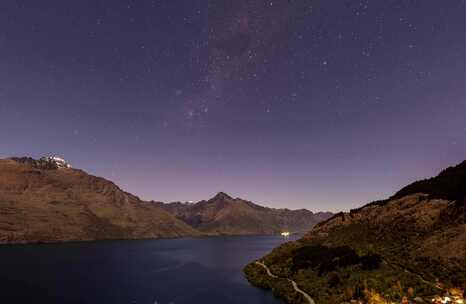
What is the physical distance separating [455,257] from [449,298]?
64.7 ft

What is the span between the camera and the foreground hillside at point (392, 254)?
6525 cm

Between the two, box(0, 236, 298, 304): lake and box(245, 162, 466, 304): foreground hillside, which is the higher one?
box(245, 162, 466, 304): foreground hillside

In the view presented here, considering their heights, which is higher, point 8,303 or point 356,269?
point 356,269

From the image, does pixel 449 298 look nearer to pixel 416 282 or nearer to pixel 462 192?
pixel 416 282

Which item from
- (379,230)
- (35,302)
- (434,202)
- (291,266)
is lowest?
(35,302)

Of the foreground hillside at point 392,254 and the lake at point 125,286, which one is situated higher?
the foreground hillside at point 392,254

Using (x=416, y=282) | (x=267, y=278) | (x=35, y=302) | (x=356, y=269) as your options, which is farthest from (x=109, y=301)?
(x=416, y=282)

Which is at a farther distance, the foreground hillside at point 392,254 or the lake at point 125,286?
the lake at point 125,286

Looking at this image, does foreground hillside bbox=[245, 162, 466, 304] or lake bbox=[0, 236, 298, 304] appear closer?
foreground hillside bbox=[245, 162, 466, 304]

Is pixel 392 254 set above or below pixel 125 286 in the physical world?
above

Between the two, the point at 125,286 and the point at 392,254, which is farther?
the point at 125,286

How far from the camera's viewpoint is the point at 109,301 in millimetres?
93812

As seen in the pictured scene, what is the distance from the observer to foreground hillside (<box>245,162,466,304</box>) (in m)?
65.2

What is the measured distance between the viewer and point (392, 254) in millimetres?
85938
